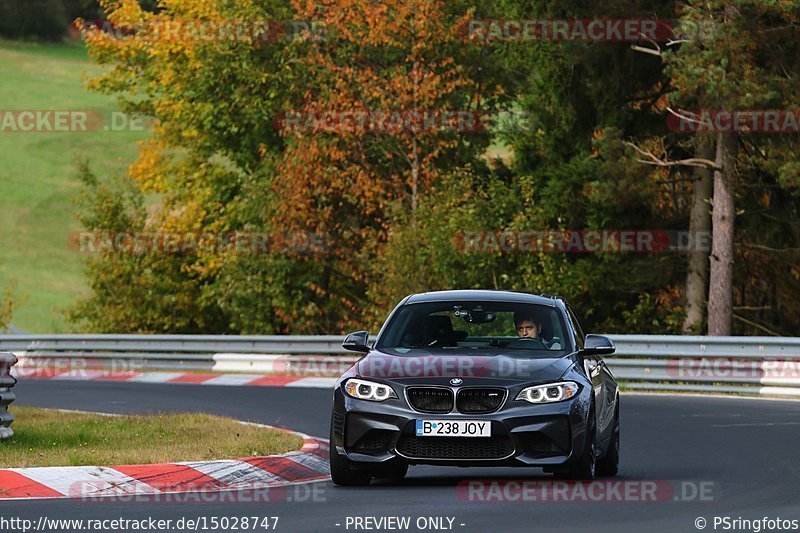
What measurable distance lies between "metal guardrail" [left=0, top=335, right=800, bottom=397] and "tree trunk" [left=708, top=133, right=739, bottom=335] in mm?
6087

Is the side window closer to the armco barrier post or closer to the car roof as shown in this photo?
the car roof

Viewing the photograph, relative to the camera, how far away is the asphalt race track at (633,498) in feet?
35.4

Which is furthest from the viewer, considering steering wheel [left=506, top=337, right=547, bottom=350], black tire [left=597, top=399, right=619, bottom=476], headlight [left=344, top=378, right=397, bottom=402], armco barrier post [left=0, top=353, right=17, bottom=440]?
armco barrier post [left=0, top=353, right=17, bottom=440]

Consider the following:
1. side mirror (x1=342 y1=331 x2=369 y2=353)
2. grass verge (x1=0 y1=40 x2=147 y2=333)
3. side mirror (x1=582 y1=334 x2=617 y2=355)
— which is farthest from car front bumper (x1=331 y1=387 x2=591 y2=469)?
grass verge (x1=0 y1=40 x2=147 y2=333)

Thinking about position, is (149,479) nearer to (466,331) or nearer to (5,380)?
(5,380)

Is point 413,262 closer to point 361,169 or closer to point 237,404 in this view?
point 361,169

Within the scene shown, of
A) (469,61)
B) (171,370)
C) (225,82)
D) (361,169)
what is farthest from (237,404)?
(225,82)

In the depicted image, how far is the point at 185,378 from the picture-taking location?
106 feet

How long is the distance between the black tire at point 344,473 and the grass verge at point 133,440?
1598 mm

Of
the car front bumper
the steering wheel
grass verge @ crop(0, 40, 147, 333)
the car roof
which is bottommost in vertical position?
grass verge @ crop(0, 40, 147, 333)

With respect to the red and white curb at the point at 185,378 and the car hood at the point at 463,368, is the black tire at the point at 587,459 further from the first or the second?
the red and white curb at the point at 185,378

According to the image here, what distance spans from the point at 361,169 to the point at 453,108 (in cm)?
272

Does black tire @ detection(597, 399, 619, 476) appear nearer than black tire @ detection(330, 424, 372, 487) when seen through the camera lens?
No

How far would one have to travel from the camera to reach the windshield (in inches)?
533
